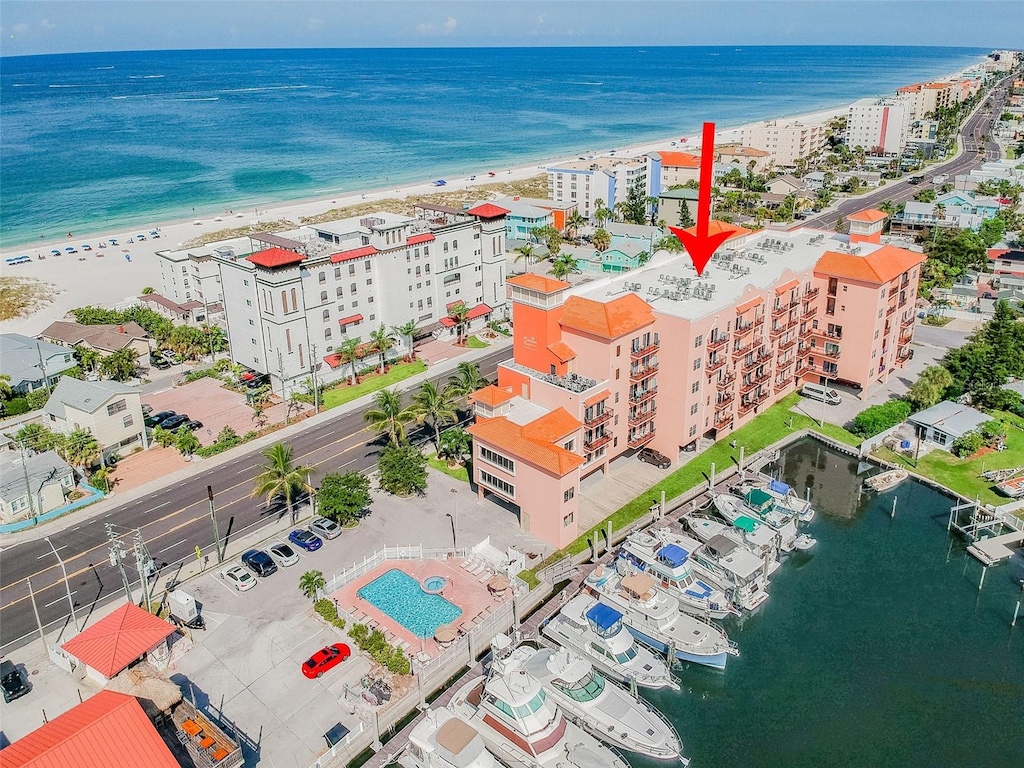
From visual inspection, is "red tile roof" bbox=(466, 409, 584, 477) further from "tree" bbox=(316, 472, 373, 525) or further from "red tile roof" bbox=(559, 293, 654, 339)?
"tree" bbox=(316, 472, 373, 525)

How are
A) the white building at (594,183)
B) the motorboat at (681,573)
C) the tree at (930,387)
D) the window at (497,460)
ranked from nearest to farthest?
the motorboat at (681,573), the window at (497,460), the tree at (930,387), the white building at (594,183)

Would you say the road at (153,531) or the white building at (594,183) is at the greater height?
the white building at (594,183)

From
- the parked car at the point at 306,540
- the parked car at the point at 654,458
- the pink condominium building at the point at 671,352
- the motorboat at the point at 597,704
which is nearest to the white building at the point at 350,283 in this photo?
the pink condominium building at the point at 671,352

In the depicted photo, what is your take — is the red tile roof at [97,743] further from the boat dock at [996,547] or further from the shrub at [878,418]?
the shrub at [878,418]

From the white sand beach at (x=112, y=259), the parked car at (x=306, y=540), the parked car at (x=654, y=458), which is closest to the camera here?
the parked car at (x=306, y=540)

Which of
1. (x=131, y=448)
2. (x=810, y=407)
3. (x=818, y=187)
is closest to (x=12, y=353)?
(x=131, y=448)

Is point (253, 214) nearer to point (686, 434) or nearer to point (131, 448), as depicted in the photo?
point (131, 448)

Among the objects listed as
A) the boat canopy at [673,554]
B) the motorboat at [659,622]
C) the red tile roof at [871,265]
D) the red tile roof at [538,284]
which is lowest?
the motorboat at [659,622]

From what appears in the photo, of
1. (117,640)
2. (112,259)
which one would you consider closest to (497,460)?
(117,640)
